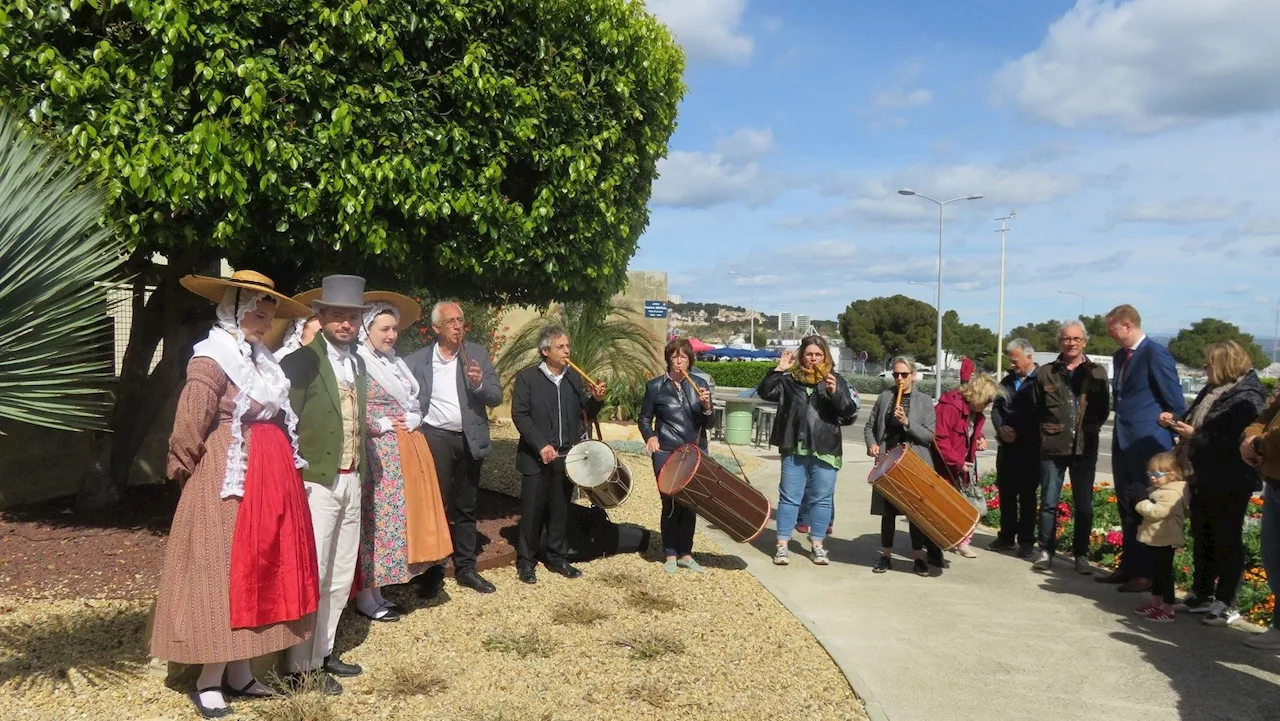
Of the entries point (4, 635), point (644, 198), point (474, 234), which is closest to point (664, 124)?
point (644, 198)

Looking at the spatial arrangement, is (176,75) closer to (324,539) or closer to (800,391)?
(324,539)

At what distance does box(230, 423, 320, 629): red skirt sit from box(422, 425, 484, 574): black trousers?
1952 mm

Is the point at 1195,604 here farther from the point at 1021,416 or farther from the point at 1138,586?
the point at 1021,416

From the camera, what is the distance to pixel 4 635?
4.99m

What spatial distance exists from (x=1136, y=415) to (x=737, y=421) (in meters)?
10.6

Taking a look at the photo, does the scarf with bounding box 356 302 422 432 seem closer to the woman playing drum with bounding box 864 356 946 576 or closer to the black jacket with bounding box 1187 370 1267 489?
the woman playing drum with bounding box 864 356 946 576

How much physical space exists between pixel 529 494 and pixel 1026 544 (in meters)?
4.24

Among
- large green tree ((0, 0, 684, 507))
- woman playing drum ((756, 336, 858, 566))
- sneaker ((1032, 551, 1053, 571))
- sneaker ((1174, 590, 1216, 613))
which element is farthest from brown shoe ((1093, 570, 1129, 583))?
large green tree ((0, 0, 684, 507))

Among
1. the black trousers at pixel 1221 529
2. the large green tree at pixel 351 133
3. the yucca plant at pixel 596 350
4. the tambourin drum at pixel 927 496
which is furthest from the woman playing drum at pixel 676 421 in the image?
the yucca plant at pixel 596 350

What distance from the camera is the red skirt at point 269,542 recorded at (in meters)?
3.86

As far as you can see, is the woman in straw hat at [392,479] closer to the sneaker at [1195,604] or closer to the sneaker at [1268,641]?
→ the sneaker at [1268,641]

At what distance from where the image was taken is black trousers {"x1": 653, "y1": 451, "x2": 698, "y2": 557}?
712 centimetres

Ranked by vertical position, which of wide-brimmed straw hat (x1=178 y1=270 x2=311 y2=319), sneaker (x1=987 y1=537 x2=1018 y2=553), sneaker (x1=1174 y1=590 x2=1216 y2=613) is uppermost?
wide-brimmed straw hat (x1=178 y1=270 x2=311 y2=319)

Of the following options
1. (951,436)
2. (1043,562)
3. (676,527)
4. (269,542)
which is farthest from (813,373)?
(269,542)
